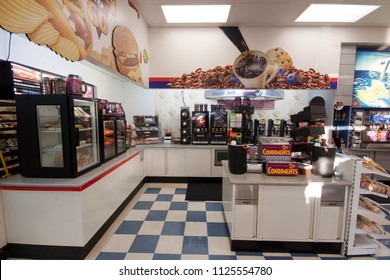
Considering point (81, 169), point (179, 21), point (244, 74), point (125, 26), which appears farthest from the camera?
point (244, 74)

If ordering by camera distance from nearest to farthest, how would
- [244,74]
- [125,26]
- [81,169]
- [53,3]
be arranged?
[53,3], [81,169], [125,26], [244,74]

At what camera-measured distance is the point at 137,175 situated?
14.7ft

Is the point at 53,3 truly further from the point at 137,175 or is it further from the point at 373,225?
the point at 373,225

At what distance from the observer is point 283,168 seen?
8.85 ft

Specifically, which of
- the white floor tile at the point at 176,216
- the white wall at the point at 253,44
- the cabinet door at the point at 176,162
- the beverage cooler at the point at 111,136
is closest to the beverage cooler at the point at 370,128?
the white wall at the point at 253,44

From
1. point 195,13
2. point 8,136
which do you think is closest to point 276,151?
point 8,136

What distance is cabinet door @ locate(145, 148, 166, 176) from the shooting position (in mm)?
5117

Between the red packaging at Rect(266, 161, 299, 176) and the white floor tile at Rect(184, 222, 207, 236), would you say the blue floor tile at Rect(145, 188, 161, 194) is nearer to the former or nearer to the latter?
the white floor tile at Rect(184, 222, 207, 236)

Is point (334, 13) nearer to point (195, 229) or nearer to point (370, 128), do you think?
point (370, 128)

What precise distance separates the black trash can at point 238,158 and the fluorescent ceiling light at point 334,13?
11.1 feet

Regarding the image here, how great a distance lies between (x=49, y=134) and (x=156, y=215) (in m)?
1.97

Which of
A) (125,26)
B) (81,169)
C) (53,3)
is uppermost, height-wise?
(125,26)
